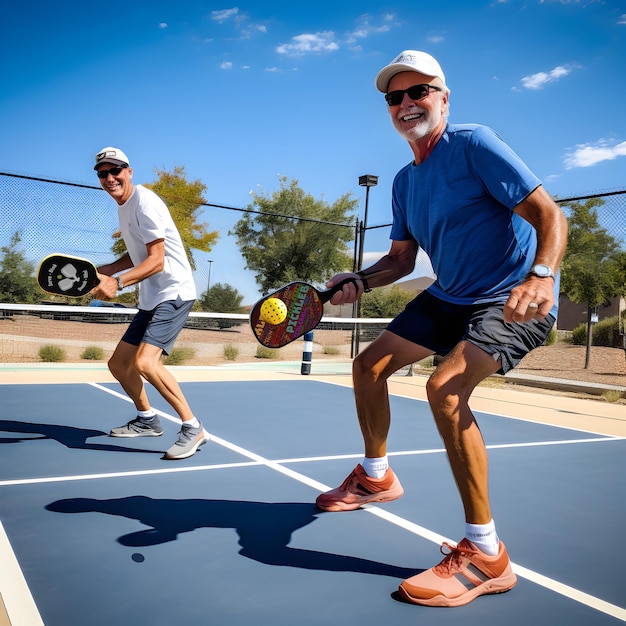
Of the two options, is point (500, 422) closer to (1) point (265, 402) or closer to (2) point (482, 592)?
(1) point (265, 402)

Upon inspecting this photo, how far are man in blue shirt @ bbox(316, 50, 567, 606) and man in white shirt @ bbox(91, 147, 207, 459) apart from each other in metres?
1.46

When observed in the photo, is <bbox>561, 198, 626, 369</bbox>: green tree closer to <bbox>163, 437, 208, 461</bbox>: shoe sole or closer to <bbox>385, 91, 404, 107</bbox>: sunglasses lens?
<bbox>163, 437, 208, 461</bbox>: shoe sole

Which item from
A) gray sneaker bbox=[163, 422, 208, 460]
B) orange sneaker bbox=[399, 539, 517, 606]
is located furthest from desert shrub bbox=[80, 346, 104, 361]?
orange sneaker bbox=[399, 539, 517, 606]

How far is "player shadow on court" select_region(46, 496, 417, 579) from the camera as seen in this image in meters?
2.64

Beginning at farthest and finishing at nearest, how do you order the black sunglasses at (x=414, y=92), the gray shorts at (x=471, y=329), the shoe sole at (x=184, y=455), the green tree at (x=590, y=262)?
the green tree at (x=590, y=262), the shoe sole at (x=184, y=455), the black sunglasses at (x=414, y=92), the gray shorts at (x=471, y=329)

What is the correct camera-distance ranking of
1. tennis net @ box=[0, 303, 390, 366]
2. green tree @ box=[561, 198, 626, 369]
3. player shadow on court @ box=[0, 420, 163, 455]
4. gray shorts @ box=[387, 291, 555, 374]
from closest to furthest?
gray shorts @ box=[387, 291, 555, 374], player shadow on court @ box=[0, 420, 163, 455], green tree @ box=[561, 198, 626, 369], tennis net @ box=[0, 303, 390, 366]

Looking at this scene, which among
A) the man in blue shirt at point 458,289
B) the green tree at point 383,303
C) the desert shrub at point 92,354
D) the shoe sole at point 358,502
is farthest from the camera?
the green tree at point 383,303

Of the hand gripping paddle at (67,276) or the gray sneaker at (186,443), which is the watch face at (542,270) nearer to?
the hand gripping paddle at (67,276)

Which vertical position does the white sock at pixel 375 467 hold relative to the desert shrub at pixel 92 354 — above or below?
above

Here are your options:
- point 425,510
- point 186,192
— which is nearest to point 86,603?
point 425,510

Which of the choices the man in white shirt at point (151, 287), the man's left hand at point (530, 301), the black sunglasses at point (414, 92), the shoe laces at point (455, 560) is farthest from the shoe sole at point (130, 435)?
the man's left hand at point (530, 301)

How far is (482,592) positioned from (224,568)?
91 cm

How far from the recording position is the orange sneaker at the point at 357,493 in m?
3.30

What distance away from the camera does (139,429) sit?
4.97 m
